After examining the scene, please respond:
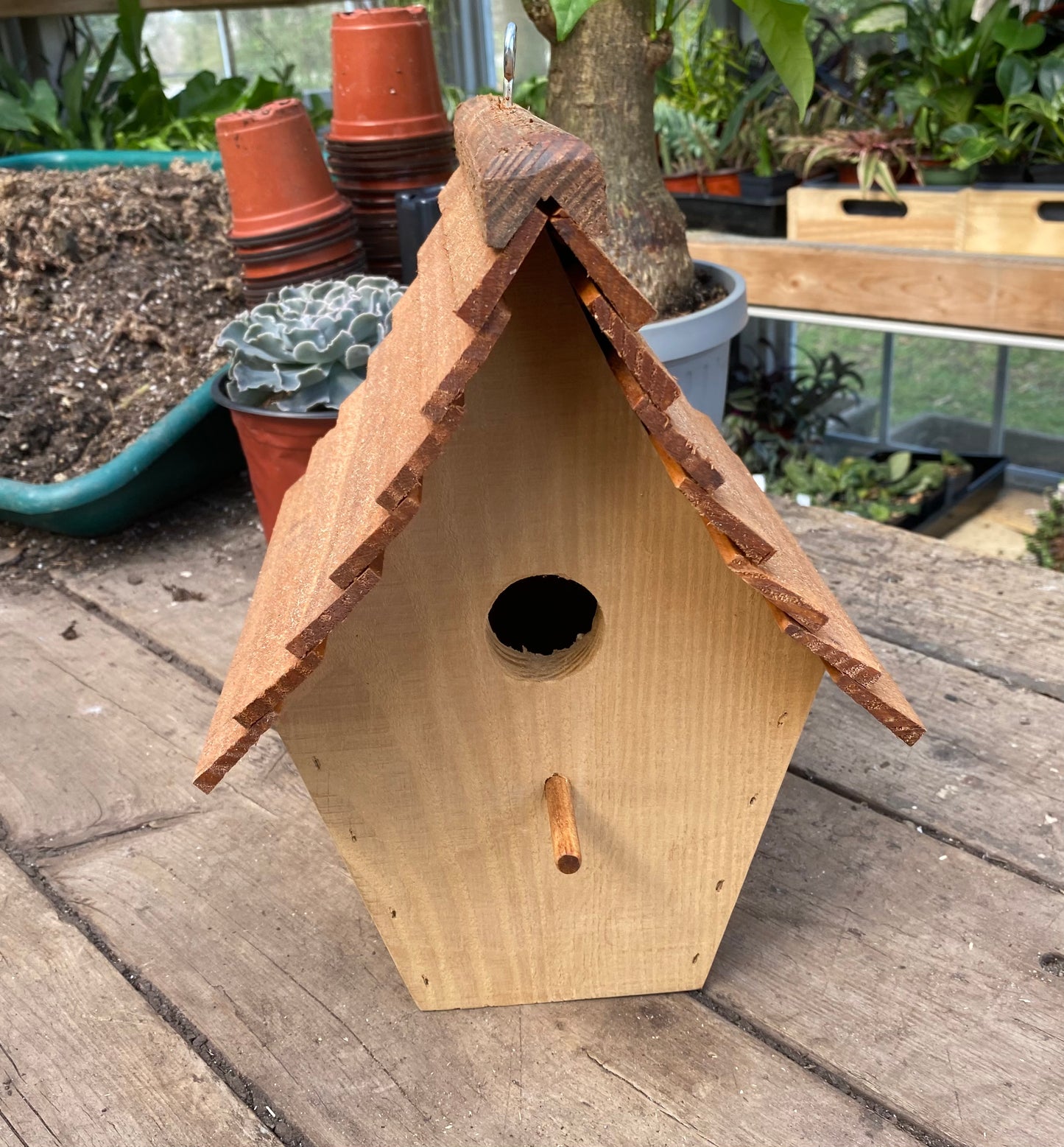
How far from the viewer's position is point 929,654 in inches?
47.3

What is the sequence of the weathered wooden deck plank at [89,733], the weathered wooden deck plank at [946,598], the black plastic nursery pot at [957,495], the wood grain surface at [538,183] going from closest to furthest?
the wood grain surface at [538,183] → the weathered wooden deck plank at [89,733] → the weathered wooden deck plank at [946,598] → the black plastic nursery pot at [957,495]

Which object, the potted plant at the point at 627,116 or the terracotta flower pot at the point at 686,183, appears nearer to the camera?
the potted plant at the point at 627,116

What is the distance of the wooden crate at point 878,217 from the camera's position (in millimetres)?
2010

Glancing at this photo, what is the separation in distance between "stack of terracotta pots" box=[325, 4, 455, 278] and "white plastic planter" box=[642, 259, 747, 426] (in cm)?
62

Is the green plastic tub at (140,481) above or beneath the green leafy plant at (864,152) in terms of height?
beneath

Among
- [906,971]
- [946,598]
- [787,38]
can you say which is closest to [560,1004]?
[906,971]

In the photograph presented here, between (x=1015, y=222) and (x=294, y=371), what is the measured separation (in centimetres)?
133

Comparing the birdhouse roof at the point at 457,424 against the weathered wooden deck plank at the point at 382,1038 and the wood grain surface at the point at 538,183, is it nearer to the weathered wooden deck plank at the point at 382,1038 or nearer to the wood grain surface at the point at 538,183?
the wood grain surface at the point at 538,183

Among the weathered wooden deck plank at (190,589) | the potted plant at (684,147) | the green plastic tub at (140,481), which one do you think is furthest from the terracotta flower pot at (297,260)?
the potted plant at (684,147)

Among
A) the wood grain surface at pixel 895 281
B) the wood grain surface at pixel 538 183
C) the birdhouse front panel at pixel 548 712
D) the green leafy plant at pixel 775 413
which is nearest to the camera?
the wood grain surface at pixel 538 183

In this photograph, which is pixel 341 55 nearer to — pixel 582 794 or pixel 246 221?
pixel 246 221

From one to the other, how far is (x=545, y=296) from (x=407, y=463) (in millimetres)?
116

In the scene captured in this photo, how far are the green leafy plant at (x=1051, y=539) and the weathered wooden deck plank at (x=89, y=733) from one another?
1.52 metres

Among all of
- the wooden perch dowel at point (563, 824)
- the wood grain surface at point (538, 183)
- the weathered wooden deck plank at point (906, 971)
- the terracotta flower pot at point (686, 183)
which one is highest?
the wood grain surface at point (538, 183)
